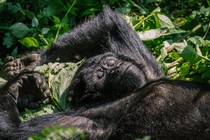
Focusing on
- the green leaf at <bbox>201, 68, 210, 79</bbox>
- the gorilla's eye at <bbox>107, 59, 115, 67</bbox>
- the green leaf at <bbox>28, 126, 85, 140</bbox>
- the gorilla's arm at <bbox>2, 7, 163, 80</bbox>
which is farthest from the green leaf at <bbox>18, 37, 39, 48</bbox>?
the green leaf at <bbox>28, 126, 85, 140</bbox>

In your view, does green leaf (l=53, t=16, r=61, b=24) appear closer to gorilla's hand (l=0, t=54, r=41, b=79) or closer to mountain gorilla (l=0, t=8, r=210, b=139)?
mountain gorilla (l=0, t=8, r=210, b=139)

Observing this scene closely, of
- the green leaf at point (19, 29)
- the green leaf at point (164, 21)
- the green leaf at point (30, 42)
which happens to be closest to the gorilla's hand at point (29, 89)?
the green leaf at point (30, 42)

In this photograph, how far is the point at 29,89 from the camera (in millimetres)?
3588

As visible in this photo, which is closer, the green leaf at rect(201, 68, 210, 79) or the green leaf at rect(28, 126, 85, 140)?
the green leaf at rect(28, 126, 85, 140)

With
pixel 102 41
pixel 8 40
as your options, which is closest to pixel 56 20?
pixel 8 40

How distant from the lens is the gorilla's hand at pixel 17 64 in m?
4.00

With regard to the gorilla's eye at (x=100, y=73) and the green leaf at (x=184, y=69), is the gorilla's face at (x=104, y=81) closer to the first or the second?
the gorilla's eye at (x=100, y=73)

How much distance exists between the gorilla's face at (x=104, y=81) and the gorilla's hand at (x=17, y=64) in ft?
1.59

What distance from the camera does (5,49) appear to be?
466 centimetres

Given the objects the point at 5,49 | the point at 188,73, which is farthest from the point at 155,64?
the point at 5,49

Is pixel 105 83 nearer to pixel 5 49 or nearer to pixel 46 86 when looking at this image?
pixel 46 86

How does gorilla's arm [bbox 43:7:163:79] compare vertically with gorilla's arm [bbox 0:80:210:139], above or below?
above

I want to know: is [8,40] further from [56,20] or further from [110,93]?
[110,93]

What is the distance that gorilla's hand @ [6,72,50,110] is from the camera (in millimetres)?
3555
